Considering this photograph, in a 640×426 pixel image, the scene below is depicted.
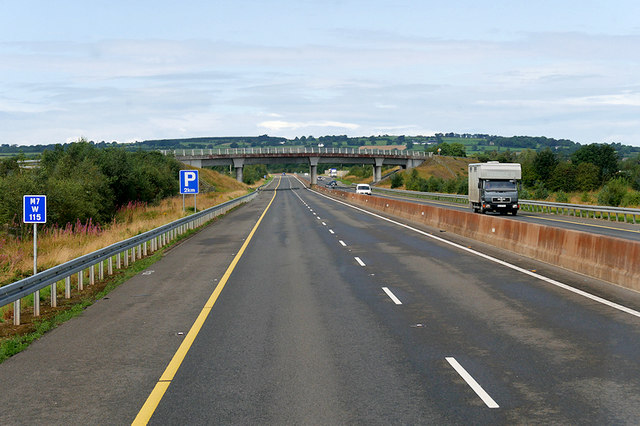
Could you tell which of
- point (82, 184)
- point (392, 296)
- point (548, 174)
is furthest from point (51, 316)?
point (548, 174)

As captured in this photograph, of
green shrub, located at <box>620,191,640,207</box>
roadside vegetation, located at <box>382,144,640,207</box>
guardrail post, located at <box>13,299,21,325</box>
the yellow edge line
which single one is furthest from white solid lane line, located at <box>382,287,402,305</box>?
roadside vegetation, located at <box>382,144,640,207</box>

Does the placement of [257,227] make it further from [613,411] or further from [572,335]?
[613,411]

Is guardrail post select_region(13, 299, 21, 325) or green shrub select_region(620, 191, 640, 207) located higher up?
green shrub select_region(620, 191, 640, 207)

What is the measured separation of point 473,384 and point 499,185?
34.6 m

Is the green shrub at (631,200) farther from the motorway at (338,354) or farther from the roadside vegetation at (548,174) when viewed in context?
the motorway at (338,354)

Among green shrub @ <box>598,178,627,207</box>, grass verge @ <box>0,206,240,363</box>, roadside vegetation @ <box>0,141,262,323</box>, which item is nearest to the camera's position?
grass verge @ <box>0,206,240,363</box>

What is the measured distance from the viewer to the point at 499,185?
40375 mm

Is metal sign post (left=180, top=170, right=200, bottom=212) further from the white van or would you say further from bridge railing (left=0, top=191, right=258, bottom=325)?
the white van

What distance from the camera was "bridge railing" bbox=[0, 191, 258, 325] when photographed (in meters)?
10.8

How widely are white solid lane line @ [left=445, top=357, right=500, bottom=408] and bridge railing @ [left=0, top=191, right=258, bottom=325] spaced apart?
669cm

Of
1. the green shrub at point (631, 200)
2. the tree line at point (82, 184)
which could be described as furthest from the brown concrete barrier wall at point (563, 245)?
the green shrub at point (631, 200)

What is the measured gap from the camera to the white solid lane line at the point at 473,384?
21.6 feet

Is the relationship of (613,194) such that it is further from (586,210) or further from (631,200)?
(586,210)

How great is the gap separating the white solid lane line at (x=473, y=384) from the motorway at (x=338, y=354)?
0.03 metres
